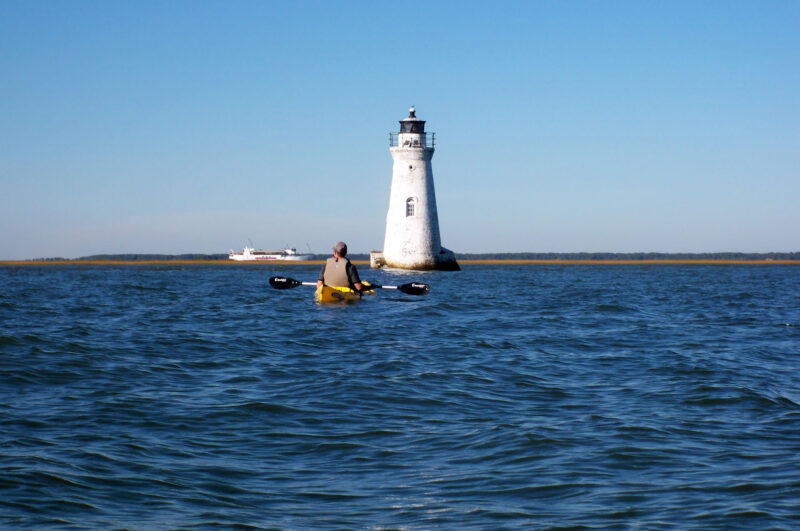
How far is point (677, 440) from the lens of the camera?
8.48 metres

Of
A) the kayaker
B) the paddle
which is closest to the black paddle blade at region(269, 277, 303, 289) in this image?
the paddle

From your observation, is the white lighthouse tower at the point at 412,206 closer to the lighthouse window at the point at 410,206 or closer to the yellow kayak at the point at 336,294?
the lighthouse window at the point at 410,206

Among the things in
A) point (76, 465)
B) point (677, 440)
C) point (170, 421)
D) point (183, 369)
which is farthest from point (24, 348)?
point (677, 440)

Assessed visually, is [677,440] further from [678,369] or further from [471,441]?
[678,369]

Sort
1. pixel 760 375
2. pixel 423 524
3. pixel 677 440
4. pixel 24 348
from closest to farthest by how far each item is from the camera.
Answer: pixel 423 524
pixel 677 440
pixel 760 375
pixel 24 348

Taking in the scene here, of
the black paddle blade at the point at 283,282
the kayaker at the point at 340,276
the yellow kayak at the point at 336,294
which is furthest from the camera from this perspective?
the black paddle blade at the point at 283,282

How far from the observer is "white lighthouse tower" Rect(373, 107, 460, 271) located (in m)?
60.7

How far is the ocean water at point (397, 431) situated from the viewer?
6312mm

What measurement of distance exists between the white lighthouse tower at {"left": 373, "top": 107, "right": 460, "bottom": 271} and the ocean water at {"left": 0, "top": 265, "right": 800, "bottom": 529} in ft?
139

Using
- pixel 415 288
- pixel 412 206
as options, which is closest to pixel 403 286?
pixel 415 288

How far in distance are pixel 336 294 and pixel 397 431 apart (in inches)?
668

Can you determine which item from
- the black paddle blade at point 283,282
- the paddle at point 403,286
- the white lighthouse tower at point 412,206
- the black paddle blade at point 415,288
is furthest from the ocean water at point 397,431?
the white lighthouse tower at point 412,206

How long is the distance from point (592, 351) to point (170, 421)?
30.0 ft

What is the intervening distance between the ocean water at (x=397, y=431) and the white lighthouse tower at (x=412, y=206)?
139ft
